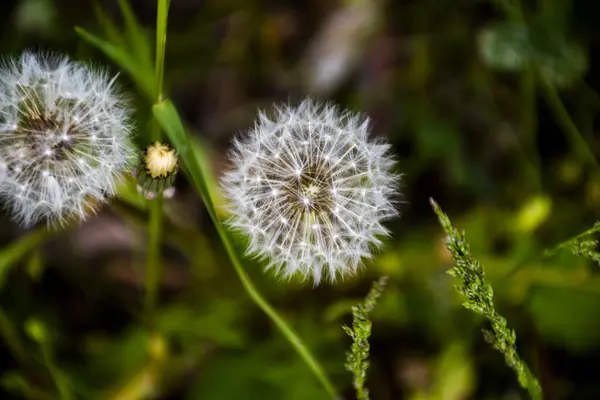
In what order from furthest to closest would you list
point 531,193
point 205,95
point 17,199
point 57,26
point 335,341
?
point 205,95 < point 57,26 < point 531,193 < point 335,341 < point 17,199

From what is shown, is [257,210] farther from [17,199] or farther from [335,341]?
[335,341]

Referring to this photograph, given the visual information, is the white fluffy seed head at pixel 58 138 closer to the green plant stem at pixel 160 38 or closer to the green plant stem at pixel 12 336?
the green plant stem at pixel 160 38

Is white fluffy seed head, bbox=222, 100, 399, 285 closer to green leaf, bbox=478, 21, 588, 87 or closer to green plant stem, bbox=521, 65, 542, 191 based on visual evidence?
green leaf, bbox=478, 21, 588, 87

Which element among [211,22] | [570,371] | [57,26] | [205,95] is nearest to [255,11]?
[211,22]

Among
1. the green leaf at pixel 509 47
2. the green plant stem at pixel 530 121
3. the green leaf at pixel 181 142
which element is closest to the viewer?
the green leaf at pixel 181 142

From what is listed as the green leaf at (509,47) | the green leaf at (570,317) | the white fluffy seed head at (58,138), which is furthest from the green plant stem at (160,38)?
the green leaf at (570,317)

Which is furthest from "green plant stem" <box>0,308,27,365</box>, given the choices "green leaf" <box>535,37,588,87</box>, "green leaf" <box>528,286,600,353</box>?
"green leaf" <box>535,37,588,87</box>
